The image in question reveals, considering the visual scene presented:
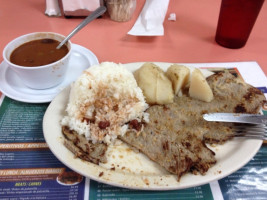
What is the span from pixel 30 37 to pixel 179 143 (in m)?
1.52

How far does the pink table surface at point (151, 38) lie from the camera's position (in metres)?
2.34

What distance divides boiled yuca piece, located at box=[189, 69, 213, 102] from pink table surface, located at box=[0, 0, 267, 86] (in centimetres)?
73

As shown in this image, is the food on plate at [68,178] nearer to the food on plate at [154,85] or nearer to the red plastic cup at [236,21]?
the food on plate at [154,85]

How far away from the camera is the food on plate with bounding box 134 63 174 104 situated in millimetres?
1615

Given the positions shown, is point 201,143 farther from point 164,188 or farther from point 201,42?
point 201,42

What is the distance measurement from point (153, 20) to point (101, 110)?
1.52 m

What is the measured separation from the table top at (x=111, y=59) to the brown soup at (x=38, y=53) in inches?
14.0

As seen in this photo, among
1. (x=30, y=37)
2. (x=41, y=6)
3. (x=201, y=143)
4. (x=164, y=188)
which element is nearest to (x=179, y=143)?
(x=201, y=143)

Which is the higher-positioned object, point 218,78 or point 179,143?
point 218,78

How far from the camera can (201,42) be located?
253 centimetres

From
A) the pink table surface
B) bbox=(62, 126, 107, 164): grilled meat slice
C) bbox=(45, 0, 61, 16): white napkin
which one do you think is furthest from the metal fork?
bbox=(45, 0, 61, 16): white napkin

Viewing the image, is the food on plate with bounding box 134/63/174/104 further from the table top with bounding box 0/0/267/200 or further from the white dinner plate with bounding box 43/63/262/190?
the table top with bounding box 0/0/267/200

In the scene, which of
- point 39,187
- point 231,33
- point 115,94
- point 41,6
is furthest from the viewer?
point 41,6

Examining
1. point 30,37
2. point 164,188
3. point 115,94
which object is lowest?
point 164,188
